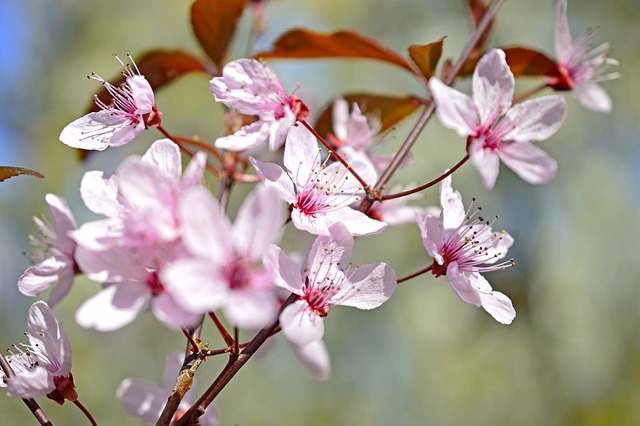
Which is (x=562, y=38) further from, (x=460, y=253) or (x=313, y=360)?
(x=313, y=360)

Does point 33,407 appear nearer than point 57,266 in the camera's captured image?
Yes

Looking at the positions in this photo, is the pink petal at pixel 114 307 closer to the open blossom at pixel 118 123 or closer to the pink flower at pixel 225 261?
the pink flower at pixel 225 261

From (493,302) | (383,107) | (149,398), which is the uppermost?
(383,107)

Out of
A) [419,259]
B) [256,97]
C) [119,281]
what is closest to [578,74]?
[256,97]

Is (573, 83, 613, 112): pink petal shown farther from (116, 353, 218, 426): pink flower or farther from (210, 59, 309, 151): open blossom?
(116, 353, 218, 426): pink flower

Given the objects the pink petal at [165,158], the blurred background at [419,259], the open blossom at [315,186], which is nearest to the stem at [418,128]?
the open blossom at [315,186]

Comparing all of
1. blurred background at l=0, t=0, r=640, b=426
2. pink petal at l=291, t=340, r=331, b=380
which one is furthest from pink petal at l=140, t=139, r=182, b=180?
blurred background at l=0, t=0, r=640, b=426

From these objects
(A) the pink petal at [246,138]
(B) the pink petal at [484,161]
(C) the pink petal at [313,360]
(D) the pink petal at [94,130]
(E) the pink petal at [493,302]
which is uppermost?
(D) the pink petal at [94,130]
